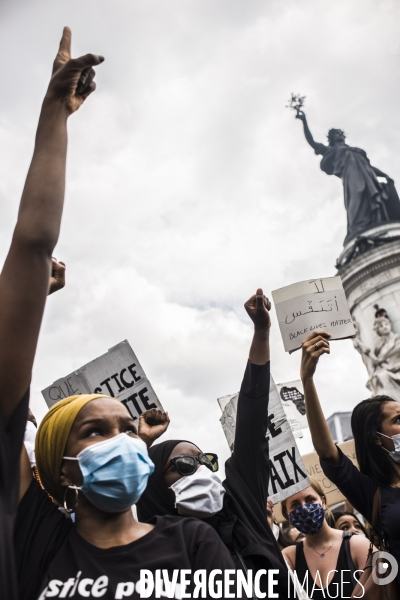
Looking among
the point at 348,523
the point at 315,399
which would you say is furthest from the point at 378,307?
the point at 315,399

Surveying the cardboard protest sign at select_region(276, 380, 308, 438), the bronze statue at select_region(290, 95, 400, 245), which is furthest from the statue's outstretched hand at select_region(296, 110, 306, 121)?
the cardboard protest sign at select_region(276, 380, 308, 438)

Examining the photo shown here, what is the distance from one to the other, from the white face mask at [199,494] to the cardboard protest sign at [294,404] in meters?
3.57

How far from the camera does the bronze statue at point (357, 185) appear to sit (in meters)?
17.2

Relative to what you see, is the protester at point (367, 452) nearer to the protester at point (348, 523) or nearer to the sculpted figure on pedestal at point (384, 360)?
the protester at point (348, 523)

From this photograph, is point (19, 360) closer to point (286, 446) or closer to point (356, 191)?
point (286, 446)

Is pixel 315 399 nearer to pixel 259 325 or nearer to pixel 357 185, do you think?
pixel 259 325

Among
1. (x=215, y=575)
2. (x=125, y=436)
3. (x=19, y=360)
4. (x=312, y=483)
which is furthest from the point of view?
(x=312, y=483)

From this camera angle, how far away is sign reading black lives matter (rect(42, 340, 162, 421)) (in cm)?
400

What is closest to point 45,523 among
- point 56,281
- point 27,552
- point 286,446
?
point 27,552

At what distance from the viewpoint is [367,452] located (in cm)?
288

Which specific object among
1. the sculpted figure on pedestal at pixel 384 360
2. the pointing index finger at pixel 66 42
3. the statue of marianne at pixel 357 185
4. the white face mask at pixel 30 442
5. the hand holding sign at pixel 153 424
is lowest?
the white face mask at pixel 30 442

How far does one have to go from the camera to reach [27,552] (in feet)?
4.93

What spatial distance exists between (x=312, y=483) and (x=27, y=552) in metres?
2.85

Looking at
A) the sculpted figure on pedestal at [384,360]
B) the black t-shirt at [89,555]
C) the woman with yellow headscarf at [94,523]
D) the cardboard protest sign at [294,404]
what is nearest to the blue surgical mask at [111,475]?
the woman with yellow headscarf at [94,523]
